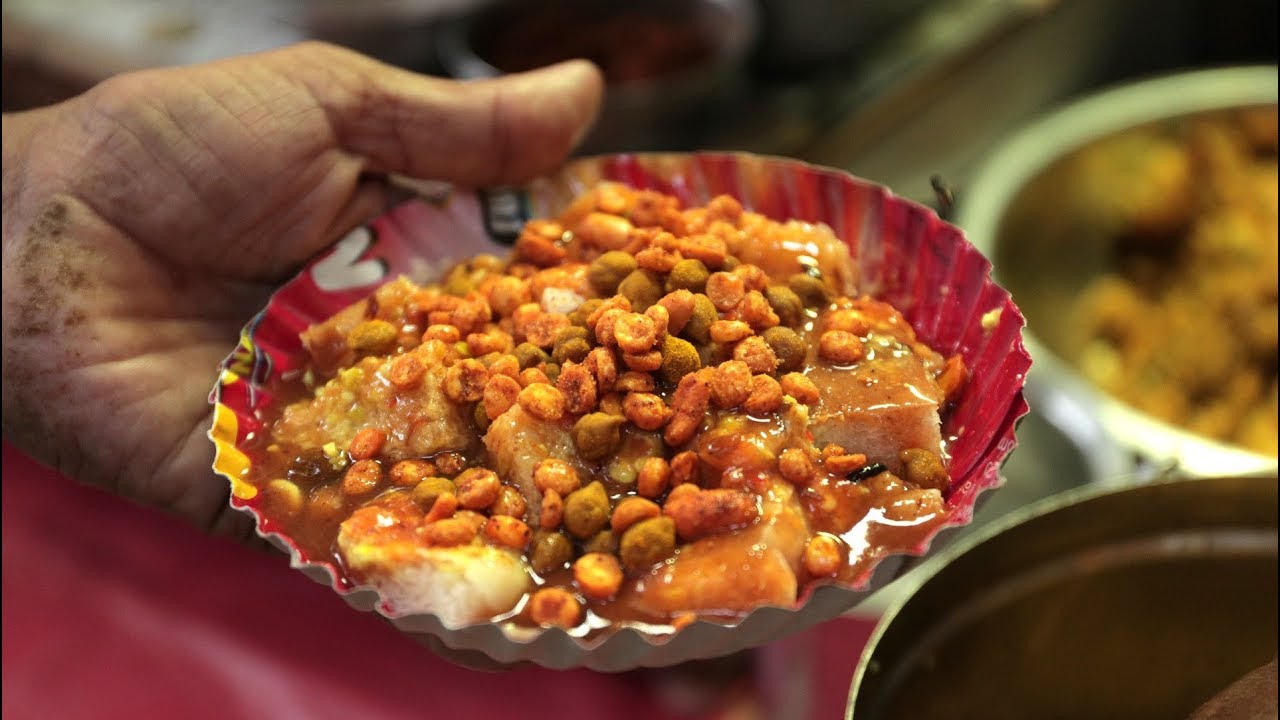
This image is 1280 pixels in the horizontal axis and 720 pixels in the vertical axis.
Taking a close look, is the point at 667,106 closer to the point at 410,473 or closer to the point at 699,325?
the point at 699,325

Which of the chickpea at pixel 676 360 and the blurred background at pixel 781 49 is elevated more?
the chickpea at pixel 676 360

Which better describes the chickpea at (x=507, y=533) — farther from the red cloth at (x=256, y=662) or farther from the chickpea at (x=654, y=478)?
the red cloth at (x=256, y=662)

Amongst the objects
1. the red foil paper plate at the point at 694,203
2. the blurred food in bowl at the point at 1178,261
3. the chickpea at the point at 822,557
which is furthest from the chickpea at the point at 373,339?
the blurred food in bowl at the point at 1178,261

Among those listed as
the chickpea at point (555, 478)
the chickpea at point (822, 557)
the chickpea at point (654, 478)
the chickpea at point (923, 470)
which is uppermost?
the chickpea at point (923, 470)

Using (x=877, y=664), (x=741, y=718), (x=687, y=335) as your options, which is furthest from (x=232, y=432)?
(x=741, y=718)

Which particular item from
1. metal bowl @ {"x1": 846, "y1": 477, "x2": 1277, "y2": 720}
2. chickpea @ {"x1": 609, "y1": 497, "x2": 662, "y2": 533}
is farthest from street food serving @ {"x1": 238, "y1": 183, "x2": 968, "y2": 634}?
metal bowl @ {"x1": 846, "y1": 477, "x2": 1277, "y2": 720}

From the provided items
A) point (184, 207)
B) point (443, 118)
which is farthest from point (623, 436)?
point (184, 207)

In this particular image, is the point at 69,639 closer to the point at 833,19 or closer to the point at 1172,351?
the point at 1172,351
